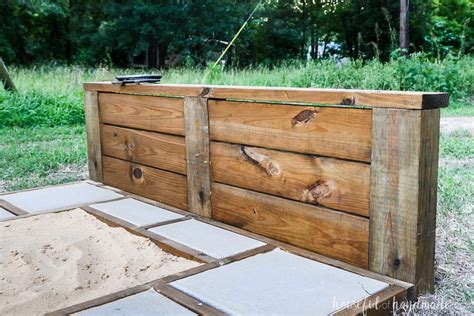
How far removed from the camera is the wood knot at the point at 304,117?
1.93 metres

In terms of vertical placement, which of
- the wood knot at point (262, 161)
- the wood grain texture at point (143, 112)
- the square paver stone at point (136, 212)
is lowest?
the square paver stone at point (136, 212)

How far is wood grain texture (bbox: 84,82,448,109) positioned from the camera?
5.28 ft

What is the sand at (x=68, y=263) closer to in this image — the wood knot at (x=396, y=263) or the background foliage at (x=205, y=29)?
the wood knot at (x=396, y=263)

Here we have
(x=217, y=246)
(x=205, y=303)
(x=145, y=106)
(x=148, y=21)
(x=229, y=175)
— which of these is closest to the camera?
(x=205, y=303)

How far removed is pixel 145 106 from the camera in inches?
112

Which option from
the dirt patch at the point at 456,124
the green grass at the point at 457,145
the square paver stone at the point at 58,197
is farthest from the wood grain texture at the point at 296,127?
the dirt patch at the point at 456,124

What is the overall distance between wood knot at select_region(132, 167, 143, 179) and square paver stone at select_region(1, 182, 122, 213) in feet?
0.48

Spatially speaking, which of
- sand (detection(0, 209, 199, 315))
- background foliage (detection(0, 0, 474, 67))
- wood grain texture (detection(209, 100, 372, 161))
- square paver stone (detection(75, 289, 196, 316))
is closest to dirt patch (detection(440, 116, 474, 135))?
wood grain texture (detection(209, 100, 372, 161))

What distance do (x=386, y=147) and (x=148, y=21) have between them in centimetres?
1878

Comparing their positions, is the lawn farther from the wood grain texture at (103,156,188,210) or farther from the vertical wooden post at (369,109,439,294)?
the wood grain texture at (103,156,188,210)

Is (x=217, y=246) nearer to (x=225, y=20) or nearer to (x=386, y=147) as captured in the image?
(x=386, y=147)

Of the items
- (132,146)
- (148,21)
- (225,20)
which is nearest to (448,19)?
(225,20)

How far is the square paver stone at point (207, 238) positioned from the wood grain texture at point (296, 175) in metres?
0.21

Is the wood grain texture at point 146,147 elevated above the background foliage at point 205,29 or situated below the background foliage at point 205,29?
below
